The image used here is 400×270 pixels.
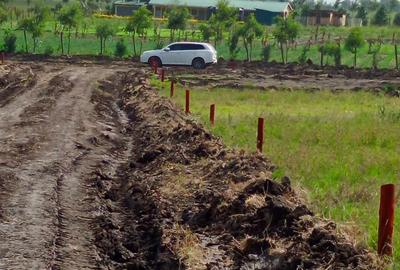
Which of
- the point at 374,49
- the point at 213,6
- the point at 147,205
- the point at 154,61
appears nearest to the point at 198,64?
the point at 154,61

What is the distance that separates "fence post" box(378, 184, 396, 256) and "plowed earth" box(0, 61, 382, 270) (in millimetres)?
220

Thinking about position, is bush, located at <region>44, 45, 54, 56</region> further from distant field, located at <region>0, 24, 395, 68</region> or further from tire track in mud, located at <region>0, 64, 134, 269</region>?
tire track in mud, located at <region>0, 64, 134, 269</region>

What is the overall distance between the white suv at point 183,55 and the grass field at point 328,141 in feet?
50.8

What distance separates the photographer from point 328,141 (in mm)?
19484

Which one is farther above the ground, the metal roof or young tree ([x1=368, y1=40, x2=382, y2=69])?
the metal roof

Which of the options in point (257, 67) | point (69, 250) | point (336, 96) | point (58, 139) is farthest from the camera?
point (257, 67)

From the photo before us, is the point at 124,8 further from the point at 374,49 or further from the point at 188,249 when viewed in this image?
the point at 188,249

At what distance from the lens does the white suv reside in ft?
164

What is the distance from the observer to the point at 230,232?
37.5 feet

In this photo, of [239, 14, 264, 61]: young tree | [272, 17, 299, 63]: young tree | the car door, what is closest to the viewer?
the car door

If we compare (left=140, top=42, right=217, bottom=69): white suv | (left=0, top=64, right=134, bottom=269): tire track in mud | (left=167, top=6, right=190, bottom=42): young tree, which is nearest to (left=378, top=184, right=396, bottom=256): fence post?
(left=0, top=64, right=134, bottom=269): tire track in mud

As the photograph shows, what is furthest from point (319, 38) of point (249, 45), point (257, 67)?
point (257, 67)

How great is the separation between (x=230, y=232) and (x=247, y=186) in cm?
153

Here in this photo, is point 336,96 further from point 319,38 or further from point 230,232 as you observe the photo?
point 319,38
